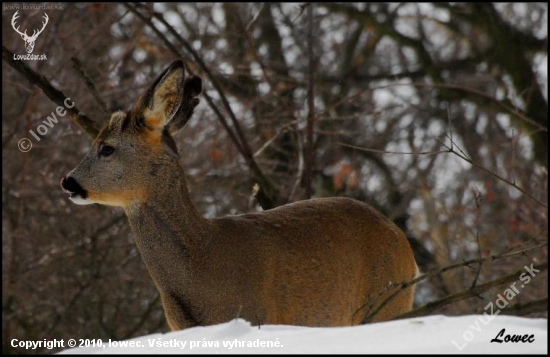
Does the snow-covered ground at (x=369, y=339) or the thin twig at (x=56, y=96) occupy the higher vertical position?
the thin twig at (x=56, y=96)

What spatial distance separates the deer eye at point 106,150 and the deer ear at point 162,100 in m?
0.23

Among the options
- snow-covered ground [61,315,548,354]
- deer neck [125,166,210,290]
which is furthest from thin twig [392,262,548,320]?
snow-covered ground [61,315,548,354]

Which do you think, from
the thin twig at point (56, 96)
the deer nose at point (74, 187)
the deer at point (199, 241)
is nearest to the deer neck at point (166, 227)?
the deer at point (199, 241)

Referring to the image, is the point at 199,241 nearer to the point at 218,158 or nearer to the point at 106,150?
the point at 106,150

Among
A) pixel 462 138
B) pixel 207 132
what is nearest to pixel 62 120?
pixel 207 132

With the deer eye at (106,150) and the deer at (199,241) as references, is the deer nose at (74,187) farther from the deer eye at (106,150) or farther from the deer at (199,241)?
the deer eye at (106,150)

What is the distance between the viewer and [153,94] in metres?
6.46

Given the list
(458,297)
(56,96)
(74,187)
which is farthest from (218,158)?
(458,297)

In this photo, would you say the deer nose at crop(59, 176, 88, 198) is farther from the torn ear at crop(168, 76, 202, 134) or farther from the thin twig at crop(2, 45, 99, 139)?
the thin twig at crop(2, 45, 99, 139)

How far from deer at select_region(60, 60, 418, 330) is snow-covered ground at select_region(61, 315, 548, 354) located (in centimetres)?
155

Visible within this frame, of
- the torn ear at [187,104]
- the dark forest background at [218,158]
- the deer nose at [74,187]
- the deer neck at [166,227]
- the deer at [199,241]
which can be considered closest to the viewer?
the deer at [199,241]

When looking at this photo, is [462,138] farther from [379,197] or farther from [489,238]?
[489,238]

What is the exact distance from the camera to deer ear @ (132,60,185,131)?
21.1ft

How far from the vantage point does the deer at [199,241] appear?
6113 millimetres
